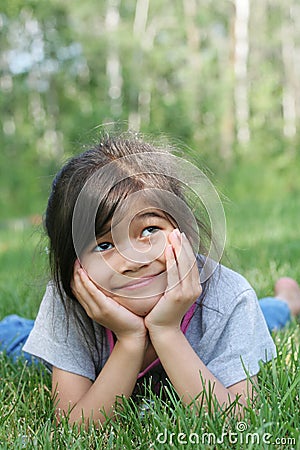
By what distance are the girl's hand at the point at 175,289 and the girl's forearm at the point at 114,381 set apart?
2.6 inches

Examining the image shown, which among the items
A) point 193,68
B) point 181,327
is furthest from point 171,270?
point 193,68

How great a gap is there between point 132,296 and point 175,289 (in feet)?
0.34

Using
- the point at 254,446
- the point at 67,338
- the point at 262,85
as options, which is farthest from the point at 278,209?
the point at 262,85

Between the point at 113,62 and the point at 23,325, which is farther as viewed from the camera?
the point at 113,62

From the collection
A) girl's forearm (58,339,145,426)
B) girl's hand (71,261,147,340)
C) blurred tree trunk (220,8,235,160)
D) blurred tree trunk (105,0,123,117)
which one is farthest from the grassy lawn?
blurred tree trunk (105,0,123,117)

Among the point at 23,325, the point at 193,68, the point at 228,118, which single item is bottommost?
the point at 228,118

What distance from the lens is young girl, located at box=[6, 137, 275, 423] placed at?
1.47m

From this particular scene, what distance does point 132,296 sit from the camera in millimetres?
1493

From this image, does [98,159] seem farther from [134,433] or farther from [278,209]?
[278,209]

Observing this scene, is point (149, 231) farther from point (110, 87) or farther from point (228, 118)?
point (110, 87)

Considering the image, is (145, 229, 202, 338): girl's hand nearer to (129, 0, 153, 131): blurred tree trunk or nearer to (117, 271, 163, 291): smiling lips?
(117, 271, 163, 291): smiling lips

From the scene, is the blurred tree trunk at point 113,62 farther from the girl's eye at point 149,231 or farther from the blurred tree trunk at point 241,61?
the girl's eye at point 149,231

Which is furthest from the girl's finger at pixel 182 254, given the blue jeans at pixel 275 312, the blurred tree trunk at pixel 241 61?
the blurred tree trunk at pixel 241 61

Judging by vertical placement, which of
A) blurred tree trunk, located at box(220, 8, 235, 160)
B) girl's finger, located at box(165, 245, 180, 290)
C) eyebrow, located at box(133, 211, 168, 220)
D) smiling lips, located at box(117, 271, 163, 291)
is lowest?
blurred tree trunk, located at box(220, 8, 235, 160)
